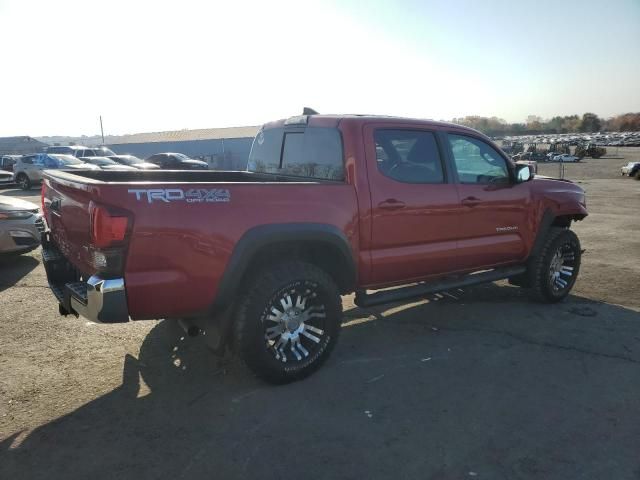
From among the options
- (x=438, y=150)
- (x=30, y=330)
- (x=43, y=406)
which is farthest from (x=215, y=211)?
(x=30, y=330)

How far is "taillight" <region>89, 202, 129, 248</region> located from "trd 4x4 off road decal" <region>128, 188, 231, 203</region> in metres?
0.17

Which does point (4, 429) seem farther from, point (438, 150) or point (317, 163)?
point (438, 150)

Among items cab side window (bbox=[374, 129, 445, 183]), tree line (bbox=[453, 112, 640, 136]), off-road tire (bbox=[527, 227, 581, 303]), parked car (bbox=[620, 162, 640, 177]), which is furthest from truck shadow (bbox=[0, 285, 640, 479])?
tree line (bbox=[453, 112, 640, 136])

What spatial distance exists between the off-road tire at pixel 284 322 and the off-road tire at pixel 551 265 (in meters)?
2.80

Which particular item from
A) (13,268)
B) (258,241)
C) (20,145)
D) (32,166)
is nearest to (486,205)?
(258,241)

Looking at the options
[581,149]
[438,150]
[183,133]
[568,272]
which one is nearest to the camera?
[438,150]

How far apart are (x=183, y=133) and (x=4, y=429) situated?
217 feet

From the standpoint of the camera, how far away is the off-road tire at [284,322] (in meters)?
3.41

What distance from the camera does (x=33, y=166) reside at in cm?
2109

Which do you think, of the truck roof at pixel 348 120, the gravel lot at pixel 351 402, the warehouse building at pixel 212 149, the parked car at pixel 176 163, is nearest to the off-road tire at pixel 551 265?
the gravel lot at pixel 351 402

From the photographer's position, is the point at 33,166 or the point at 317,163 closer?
the point at 317,163

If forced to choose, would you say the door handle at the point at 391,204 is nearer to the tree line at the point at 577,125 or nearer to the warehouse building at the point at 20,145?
the warehouse building at the point at 20,145

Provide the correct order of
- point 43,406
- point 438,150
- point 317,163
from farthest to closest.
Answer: point 438,150 → point 317,163 → point 43,406

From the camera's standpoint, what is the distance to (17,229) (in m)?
6.72
